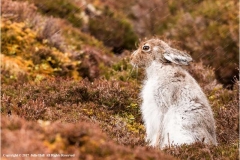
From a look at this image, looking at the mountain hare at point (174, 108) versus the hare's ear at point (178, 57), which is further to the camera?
the hare's ear at point (178, 57)

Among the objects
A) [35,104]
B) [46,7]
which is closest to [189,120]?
[35,104]

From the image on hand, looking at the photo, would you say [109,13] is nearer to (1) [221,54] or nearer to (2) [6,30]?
(1) [221,54]

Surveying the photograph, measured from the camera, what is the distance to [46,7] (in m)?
19.0

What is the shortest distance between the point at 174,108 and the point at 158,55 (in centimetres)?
151

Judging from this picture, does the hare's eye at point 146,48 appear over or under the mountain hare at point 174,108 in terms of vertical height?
over

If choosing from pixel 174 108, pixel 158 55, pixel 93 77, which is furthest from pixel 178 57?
pixel 93 77

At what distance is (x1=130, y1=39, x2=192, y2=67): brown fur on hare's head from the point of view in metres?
8.65

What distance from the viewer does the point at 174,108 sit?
7.84 metres

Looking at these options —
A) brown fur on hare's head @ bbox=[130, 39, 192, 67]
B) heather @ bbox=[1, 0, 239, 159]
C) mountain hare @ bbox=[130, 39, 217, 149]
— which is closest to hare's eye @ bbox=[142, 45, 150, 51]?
brown fur on hare's head @ bbox=[130, 39, 192, 67]

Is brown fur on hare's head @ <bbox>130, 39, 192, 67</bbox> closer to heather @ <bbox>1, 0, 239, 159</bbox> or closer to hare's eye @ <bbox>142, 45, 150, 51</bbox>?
hare's eye @ <bbox>142, 45, 150, 51</bbox>

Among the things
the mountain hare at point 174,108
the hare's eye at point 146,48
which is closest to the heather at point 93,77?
the mountain hare at point 174,108

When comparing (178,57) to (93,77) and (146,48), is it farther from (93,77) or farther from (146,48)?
(93,77)

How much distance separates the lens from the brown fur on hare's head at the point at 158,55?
8.65 metres

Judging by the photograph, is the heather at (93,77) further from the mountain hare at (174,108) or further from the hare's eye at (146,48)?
the hare's eye at (146,48)
